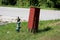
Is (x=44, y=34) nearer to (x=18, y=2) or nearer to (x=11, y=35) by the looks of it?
(x=11, y=35)

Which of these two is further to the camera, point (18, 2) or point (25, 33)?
point (18, 2)

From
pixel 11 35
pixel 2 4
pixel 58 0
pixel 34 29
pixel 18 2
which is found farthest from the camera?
pixel 2 4

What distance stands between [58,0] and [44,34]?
23.9 m

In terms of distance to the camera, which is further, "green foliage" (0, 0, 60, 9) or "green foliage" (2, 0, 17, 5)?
"green foliage" (2, 0, 17, 5)

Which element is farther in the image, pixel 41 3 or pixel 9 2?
pixel 9 2

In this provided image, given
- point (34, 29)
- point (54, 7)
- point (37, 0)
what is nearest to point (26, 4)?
point (37, 0)

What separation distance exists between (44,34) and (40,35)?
0.94ft

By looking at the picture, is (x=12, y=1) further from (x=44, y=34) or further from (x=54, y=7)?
(x=44, y=34)

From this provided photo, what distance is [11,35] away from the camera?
10.7m

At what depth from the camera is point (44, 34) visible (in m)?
11.0

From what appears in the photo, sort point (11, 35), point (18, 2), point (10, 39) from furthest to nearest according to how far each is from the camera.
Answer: point (18, 2) → point (11, 35) → point (10, 39)

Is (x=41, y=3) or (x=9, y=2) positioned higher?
(x=41, y=3)

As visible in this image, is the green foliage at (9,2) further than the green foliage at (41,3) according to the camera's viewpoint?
Yes

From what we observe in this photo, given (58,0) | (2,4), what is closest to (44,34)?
(58,0)
